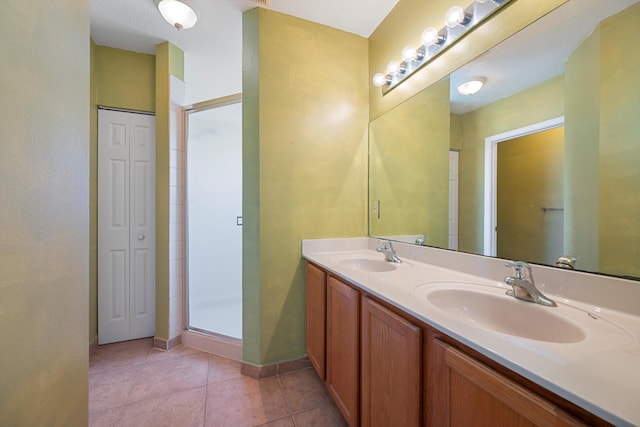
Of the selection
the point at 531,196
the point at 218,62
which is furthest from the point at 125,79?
the point at 531,196

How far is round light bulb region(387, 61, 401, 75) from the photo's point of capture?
1.59m

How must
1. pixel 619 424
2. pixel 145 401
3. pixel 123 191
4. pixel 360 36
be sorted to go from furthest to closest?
pixel 123 191 < pixel 360 36 < pixel 145 401 < pixel 619 424

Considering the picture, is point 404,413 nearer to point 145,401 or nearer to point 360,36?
point 145,401

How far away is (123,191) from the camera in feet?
6.89

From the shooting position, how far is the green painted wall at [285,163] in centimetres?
165

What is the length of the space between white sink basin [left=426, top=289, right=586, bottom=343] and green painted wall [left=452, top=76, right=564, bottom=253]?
313mm

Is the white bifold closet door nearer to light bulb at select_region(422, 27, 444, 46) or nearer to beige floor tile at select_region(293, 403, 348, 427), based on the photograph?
beige floor tile at select_region(293, 403, 348, 427)

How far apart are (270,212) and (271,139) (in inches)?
19.6

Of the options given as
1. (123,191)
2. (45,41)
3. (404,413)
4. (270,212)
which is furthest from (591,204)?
(123,191)

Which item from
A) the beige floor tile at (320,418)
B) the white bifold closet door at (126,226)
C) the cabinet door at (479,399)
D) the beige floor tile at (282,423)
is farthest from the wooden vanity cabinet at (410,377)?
the white bifold closet door at (126,226)

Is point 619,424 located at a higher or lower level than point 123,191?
lower

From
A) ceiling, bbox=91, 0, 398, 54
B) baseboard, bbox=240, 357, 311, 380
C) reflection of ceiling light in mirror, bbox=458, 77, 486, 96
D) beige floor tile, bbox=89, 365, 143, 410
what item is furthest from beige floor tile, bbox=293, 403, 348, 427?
ceiling, bbox=91, 0, 398, 54

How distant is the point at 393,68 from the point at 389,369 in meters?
1.71

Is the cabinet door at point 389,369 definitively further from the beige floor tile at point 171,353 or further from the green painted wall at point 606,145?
the beige floor tile at point 171,353
